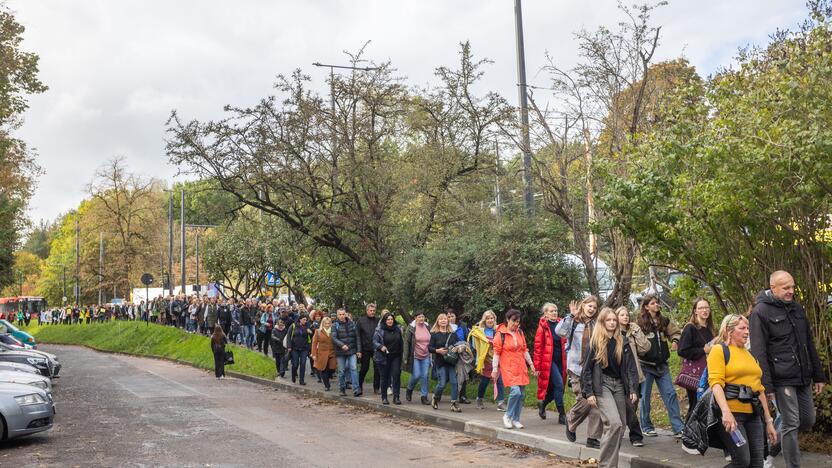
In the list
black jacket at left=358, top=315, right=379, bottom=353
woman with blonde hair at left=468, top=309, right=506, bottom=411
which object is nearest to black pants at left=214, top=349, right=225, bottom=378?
black jacket at left=358, top=315, right=379, bottom=353

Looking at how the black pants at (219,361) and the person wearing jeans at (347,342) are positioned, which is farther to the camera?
the black pants at (219,361)

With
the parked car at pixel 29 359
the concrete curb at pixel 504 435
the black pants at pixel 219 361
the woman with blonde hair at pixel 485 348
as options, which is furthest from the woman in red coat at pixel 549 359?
the parked car at pixel 29 359

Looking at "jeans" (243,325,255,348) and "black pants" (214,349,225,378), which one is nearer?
"black pants" (214,349,225,378)

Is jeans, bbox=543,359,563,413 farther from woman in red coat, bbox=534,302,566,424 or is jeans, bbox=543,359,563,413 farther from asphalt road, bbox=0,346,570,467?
asphalt road, bbox=0,346,570,467

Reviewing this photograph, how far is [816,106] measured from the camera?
7824 mm

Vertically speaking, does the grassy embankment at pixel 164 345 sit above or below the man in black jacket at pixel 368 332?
below

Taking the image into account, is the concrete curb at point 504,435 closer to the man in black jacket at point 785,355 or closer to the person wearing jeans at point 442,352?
the person wearing jeans at point 442,352

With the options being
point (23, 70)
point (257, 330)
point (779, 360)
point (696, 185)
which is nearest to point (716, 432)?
point (779, 360)

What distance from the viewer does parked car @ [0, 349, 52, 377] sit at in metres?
21.6

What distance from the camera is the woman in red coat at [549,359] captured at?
11945 mm

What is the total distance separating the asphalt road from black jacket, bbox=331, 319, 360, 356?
1.20m

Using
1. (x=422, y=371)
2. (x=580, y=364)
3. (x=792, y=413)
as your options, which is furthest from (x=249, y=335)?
(x=792, y=413)

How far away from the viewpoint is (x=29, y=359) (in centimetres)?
2223

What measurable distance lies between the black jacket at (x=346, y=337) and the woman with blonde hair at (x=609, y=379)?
8.95 meters
